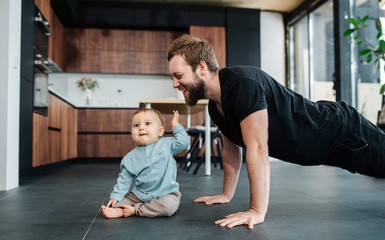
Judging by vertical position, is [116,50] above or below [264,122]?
above

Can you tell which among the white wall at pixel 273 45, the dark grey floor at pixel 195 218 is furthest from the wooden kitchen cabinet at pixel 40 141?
the white wall at pixel 273 45

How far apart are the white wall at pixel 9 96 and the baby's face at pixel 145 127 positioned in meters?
1.52

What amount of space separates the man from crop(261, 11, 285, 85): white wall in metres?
5.24

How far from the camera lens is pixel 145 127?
→ 1.61 meters

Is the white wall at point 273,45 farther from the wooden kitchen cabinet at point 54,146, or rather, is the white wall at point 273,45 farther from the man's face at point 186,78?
the man's face at point 186,78

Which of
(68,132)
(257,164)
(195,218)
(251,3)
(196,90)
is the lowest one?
(195,218)

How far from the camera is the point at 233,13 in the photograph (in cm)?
641

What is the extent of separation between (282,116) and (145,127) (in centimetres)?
64

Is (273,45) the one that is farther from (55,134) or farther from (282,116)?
(282,116)

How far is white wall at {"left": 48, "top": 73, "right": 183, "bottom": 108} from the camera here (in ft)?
21.4

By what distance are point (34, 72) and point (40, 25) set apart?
0.81 m

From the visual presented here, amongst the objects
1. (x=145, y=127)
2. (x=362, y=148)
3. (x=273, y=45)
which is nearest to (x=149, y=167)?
(x=145, y=127)

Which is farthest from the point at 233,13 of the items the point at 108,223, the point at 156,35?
the point at 108,223

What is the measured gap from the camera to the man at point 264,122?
54.2 inches
